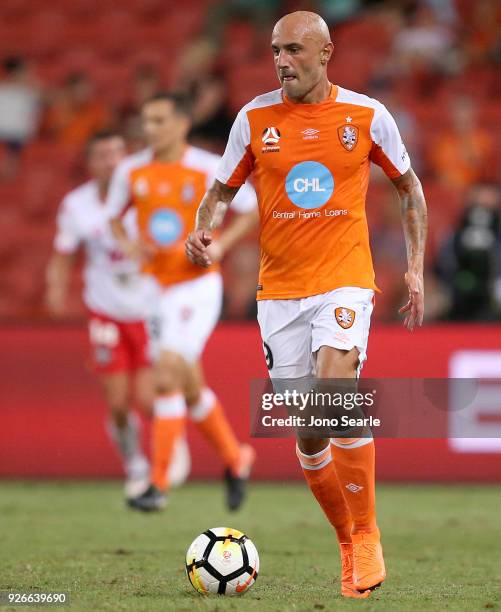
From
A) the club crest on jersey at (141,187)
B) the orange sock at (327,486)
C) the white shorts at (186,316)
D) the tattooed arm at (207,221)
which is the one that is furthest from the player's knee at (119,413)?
the orange sock at (327,486)

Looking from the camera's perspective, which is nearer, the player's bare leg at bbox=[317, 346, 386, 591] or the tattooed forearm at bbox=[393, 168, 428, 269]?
the player's bare leg at bbox=[317, 346, 386, 591]

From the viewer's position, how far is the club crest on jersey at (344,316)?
547cm

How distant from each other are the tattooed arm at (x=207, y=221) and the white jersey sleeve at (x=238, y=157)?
0.17ft

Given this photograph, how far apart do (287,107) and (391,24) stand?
1047 centimetres

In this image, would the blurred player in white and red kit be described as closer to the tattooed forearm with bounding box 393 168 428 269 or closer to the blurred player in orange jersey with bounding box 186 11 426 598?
the blurred player in orange jersey with bounding box 186 11 426 598

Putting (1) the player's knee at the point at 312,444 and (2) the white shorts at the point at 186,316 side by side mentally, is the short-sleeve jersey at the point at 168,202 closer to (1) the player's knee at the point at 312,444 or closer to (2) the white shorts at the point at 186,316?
(2) the white shorts at the point at 186,316

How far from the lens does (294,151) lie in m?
5.62

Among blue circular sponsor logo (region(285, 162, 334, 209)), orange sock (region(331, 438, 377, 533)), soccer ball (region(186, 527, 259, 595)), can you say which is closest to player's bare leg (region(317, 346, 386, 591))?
orange sock (region(331, 438, 377, 533))

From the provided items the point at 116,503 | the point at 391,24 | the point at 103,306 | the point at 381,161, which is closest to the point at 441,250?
the point at 103,306

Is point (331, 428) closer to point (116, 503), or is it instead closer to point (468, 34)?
point (116, 503)

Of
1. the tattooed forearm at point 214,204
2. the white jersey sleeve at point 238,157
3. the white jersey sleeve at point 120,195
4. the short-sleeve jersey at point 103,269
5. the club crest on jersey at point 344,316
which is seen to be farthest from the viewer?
the short-sleeve jersey at point 103,269

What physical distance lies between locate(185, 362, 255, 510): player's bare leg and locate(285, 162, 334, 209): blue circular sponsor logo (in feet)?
11.3

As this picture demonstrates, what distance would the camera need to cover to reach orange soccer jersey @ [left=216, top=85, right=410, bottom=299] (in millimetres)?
5613

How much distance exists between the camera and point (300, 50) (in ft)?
18.1
